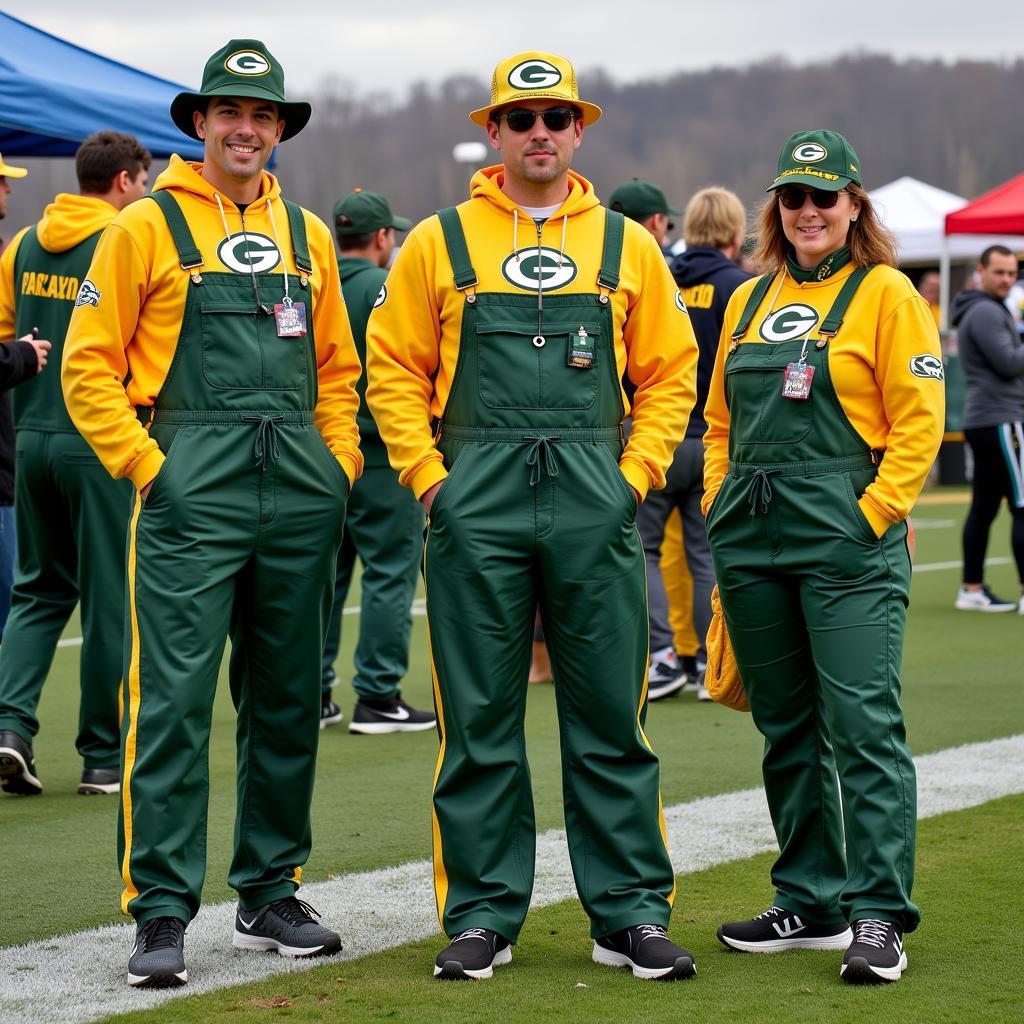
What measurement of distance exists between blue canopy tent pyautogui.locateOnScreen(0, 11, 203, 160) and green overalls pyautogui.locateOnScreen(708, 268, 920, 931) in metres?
3.98

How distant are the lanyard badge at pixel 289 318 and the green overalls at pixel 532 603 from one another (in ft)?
1.47

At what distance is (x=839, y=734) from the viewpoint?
4.38 metres

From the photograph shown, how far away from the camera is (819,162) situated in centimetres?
450

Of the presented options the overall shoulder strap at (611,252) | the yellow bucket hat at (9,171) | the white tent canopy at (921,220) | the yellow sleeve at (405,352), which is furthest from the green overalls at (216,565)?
the white tent canopy at (921,220)

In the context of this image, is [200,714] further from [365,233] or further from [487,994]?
[365,233]

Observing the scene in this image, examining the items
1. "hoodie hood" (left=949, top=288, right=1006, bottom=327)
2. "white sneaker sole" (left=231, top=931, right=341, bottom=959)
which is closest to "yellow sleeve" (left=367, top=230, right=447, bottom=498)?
"white sneaker sole" (left=231, top=931, right=341, bottom=959)

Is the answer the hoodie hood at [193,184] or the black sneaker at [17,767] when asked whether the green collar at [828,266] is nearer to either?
the hoodie hood at [193,184]

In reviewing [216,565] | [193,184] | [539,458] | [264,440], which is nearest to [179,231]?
[193,184]

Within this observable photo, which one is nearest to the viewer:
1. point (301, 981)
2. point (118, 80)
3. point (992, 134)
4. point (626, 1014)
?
point (626, 1014)

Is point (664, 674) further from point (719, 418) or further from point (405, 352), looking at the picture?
point (405, 352)

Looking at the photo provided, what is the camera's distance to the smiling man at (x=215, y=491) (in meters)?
4.44

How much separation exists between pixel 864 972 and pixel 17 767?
3.54 meters

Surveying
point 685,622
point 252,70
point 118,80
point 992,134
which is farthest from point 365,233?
point 992,134

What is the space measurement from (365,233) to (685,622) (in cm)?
263
